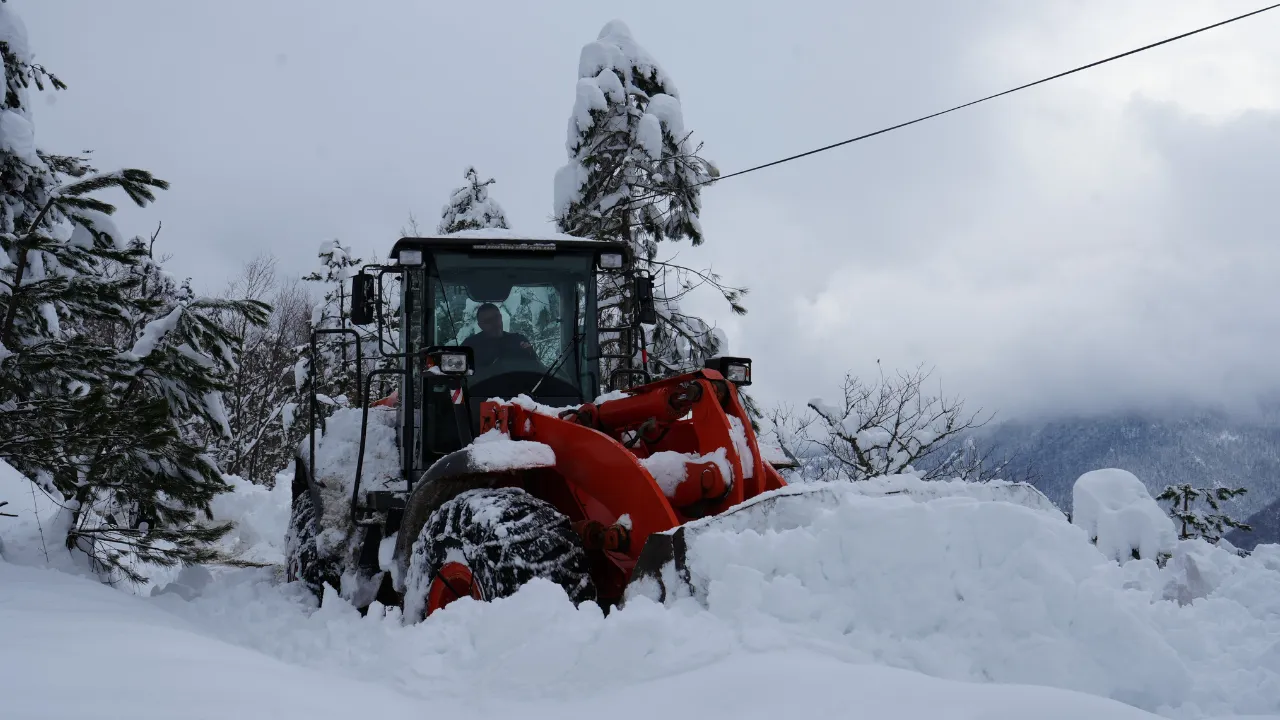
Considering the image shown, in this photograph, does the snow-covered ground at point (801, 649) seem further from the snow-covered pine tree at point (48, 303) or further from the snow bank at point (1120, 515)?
the snow bank at point (1120, 515)

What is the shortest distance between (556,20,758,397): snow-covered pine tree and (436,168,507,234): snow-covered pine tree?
903 centimetres

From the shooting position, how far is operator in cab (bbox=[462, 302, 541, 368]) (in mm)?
6426

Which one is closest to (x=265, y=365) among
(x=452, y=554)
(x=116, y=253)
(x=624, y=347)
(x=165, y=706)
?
(x=116, y=253)

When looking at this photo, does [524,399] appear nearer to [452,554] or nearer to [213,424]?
[452,554]

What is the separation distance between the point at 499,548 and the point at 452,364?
1.31m

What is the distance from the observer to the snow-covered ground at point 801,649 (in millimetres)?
3006

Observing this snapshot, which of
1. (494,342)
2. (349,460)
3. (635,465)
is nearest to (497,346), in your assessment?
(494,342)

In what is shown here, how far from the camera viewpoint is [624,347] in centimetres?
744

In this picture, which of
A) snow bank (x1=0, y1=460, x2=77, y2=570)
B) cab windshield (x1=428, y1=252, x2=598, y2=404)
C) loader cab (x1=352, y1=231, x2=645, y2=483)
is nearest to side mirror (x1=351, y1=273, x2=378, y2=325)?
loader cab (x1=352, y1=231, x2=645, y2=483)

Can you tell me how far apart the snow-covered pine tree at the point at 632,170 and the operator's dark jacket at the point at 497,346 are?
9011 mm

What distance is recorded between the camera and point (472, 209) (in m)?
25.6

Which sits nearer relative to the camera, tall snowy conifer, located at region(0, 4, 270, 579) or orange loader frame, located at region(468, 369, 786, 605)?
orange loader frame, located at region(468, 369, 786, 605)

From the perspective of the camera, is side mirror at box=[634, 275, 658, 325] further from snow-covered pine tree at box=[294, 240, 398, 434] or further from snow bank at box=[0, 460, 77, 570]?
snow-covered pine tree at box=[294, 240, 398, 434]

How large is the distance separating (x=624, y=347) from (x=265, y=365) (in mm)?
23193
